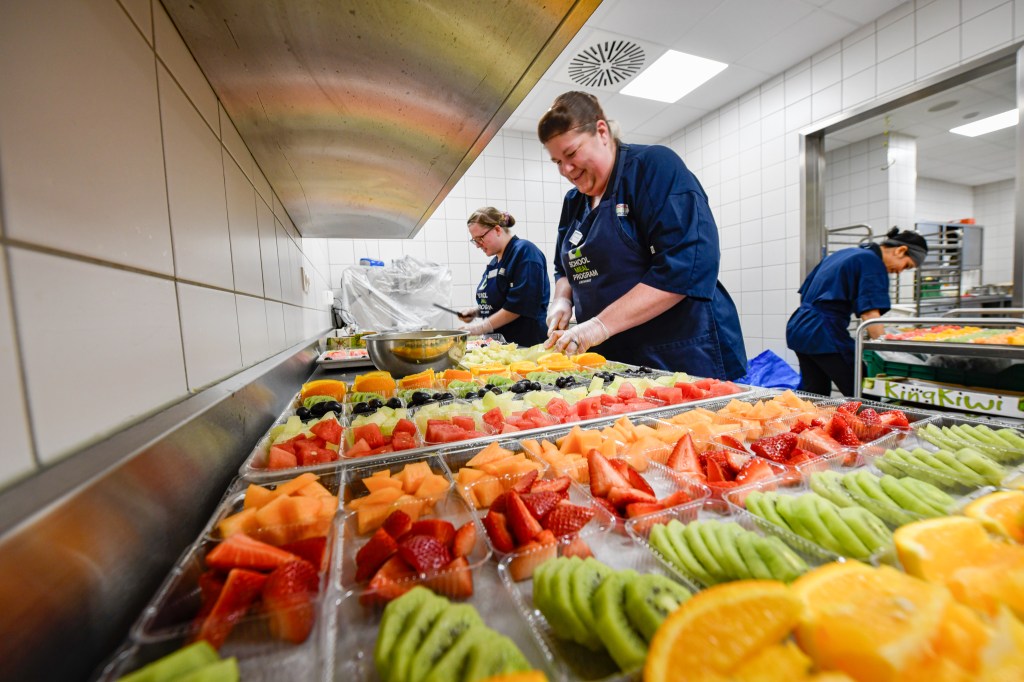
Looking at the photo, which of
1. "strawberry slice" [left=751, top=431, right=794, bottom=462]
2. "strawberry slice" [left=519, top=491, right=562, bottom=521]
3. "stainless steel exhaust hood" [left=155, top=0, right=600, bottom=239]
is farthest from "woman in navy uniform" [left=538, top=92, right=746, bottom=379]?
"strawberry slice" [left=519, top=491, right=562, bottom=521]

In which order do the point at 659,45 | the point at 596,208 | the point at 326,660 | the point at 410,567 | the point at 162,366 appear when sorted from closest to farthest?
the point at 326,660 < the point at 410,567 < the point at 162,366 < the point at 596,208 < the point at 659,45

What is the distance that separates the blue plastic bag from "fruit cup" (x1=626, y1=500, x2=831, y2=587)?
10.3 ft

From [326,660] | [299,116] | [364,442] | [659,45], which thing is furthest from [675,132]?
[326,660]

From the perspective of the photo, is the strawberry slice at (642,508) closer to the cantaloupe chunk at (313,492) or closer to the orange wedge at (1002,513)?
the orange wedge at (1002,513)

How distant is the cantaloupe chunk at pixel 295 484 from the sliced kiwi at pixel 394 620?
0.40 m

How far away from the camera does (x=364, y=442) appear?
3.57 feet

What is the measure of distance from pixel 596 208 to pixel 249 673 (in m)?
2.28

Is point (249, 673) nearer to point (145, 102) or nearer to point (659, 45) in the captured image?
point (145, 102)

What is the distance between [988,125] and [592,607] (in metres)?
9.32

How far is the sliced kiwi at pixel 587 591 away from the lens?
51cm

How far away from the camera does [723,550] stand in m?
0.62

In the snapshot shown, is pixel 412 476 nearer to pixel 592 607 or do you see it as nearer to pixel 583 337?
pixel 592 607

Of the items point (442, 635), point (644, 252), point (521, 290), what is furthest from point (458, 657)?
point (521, 290)

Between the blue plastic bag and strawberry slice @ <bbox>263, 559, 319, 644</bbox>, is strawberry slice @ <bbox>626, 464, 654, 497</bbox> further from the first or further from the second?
the blue plastic bag
